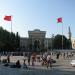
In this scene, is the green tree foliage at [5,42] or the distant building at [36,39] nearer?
the green tree foliage at [5,42]

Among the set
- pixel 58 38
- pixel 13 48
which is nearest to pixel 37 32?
pixel 58 38

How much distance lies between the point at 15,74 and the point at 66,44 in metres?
120

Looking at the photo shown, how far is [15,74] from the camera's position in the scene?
20.6m

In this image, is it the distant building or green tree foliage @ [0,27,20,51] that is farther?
the distant building

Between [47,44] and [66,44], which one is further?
[47,44]

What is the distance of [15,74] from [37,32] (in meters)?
123

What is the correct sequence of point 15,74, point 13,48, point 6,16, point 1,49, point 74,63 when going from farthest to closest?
1. point 13,48
2. point 1,49
3. point 6,16
4. point 74,63
5. point 15,74

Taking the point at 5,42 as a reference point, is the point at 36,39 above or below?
above

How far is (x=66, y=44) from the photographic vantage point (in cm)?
13975

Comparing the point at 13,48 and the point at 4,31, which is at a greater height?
the point at 4,31

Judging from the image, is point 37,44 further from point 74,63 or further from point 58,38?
point 74,63

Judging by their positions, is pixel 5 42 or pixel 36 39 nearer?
pixel 5 42

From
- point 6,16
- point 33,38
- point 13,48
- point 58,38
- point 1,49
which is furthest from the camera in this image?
point 33,38

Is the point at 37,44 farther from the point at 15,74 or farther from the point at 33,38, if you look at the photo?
the point at 15,74
